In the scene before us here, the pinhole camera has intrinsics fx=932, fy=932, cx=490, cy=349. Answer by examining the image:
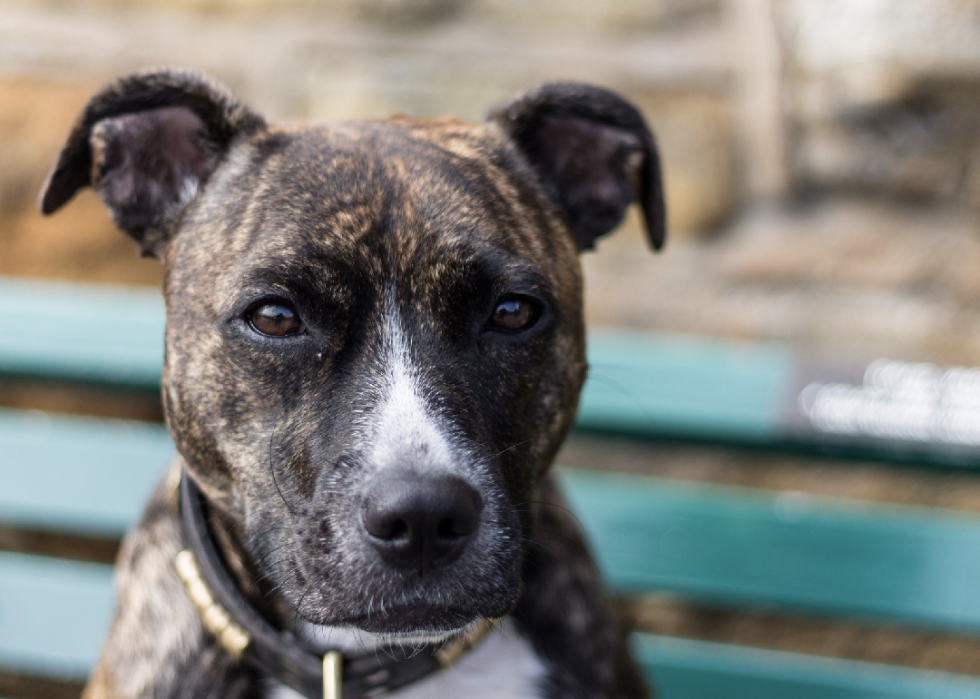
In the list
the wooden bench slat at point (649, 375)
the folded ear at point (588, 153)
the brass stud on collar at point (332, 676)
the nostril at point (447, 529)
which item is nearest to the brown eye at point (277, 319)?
the nostril at point (447, 529)

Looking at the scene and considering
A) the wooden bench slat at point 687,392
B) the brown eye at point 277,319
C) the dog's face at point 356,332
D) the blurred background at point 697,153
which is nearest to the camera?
the dog's face at point 356,332

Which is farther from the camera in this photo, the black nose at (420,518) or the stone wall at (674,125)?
the stone wall at (674,125)

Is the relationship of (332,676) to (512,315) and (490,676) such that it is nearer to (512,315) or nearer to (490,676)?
(490,676)

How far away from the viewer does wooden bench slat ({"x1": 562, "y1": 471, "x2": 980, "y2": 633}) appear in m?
2.71

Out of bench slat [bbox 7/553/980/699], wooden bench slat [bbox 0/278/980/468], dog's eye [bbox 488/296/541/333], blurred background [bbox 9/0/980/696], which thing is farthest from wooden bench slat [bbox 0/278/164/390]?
dog's eye [bbox 488/296/541/333]

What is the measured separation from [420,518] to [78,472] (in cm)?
190

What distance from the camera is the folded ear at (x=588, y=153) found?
2346 millimetres

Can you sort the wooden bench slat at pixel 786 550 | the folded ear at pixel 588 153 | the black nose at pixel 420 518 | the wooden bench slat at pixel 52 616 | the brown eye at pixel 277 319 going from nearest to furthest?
the black nose at pixel 420 518 < the brown eye at pixel 277 319 < the folded ear at pixel 588 153 < the wooden bench slat at pixel 786 550 < the wooden bench slat at pixel 52 616

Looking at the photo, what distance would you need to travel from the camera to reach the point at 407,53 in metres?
3.56

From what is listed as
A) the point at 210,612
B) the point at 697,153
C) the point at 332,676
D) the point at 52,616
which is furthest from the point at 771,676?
the point at 52,616

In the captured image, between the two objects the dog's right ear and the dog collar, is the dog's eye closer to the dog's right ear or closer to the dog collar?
the dog collar

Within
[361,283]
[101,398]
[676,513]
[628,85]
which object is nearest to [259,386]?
[361,283]

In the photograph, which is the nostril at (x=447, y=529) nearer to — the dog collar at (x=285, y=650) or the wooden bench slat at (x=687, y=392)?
the dog collar at (x=285, y=650)

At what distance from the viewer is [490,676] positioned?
218cm
